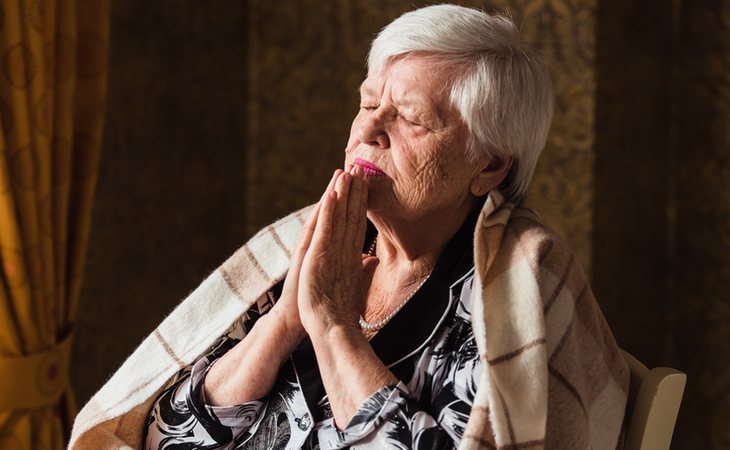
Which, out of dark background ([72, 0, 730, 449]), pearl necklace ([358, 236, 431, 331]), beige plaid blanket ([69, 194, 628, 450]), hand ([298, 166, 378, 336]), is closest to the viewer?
beige plaid blanket ([69, 194, 628, 450])

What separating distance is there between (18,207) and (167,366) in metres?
0.93

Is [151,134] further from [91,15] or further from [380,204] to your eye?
[380,204]

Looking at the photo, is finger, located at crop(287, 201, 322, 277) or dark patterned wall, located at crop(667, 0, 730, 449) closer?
finger, located at crop(287, 201, 322, 277)

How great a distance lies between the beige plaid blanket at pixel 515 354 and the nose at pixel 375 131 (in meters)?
0.22

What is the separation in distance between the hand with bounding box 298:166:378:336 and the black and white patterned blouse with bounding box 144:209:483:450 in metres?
0.11

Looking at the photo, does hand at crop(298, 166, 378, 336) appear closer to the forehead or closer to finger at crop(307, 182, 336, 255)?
finger at crop(307, 182, 336, 255)

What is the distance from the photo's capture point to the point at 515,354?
1.35m

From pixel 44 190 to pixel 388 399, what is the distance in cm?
140

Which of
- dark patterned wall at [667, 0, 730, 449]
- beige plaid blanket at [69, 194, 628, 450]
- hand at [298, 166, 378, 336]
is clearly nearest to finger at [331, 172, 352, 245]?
hand at [298, 166, 378, 336]

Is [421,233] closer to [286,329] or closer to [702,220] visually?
[286,329]

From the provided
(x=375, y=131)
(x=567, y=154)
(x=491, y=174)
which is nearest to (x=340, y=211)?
(x=375, y=131)

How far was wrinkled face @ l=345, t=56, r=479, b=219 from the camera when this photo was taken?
5.13 feet

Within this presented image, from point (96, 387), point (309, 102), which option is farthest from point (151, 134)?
point (96, 387)

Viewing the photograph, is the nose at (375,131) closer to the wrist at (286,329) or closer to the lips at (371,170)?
the lips at (371,170)
